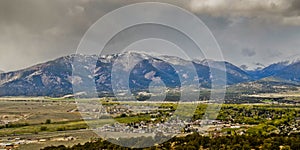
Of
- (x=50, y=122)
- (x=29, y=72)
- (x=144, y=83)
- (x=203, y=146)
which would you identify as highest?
(x=29, y=72)

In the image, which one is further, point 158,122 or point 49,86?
point 49,86

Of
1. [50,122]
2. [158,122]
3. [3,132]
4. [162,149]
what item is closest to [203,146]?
[162,149]

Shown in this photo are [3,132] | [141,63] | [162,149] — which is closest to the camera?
[162,149]

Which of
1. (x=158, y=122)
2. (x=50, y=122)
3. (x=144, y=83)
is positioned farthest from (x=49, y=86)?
(x=158, y=122)

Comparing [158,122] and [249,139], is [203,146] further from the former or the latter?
[158,122]

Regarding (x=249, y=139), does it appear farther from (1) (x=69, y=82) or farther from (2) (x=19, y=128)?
(1) (x=69, y=82)

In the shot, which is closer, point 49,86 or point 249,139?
point 249,139

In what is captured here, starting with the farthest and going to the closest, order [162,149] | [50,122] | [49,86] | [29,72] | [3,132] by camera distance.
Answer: [29,72] < [49,86] < [50,122] < [3,132] < [162,149]

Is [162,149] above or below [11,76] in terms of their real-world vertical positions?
below

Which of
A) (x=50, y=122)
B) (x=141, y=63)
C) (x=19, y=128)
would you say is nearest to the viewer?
(x=19, y=128)
